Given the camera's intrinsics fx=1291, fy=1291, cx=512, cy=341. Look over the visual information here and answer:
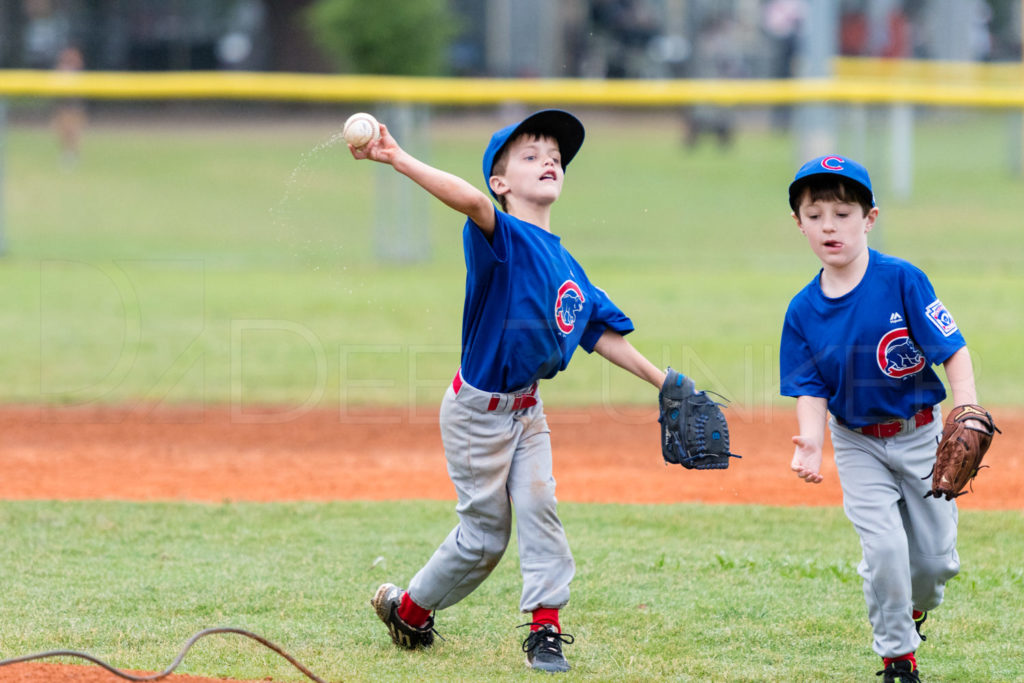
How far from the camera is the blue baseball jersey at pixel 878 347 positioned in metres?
3.53

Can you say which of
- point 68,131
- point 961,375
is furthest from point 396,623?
point 68,131

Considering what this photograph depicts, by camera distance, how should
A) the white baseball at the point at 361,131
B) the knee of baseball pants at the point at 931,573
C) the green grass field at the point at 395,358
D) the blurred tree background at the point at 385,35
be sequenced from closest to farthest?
the white baseball at the point at 361,131
the knee of baseball pants at the point at 931,573
the green grass field at the point at 395,358
the blurred tree background at the point at 385,35

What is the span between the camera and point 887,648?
138 inches

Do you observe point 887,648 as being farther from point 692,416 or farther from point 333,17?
point 333,17

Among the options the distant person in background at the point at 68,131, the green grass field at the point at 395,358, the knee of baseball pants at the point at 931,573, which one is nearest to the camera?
the knee of baseball pants at the point at 931,573

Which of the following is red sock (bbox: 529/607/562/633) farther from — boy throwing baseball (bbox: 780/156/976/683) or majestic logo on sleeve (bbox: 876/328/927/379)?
majestic logo on sleeve (bbox: 876/328/927/379)

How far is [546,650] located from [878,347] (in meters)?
1.26

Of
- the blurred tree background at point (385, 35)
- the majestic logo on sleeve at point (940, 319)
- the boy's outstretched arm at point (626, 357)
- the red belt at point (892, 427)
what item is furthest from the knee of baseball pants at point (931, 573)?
the blurred tree background at point (385, 35)

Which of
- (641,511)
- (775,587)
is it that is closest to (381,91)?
(641,511)

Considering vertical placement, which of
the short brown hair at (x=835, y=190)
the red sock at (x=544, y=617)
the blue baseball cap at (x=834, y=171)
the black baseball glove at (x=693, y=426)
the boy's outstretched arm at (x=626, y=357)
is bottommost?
the red sock at (x=544, y=617)

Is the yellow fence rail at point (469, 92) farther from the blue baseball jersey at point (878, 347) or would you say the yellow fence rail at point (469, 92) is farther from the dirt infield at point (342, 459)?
the blue baseball jersey at point (878, 347)

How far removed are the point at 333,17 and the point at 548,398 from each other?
15964 millimetres

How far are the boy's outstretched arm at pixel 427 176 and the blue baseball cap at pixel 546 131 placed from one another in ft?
1.31

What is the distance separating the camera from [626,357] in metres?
3.84
